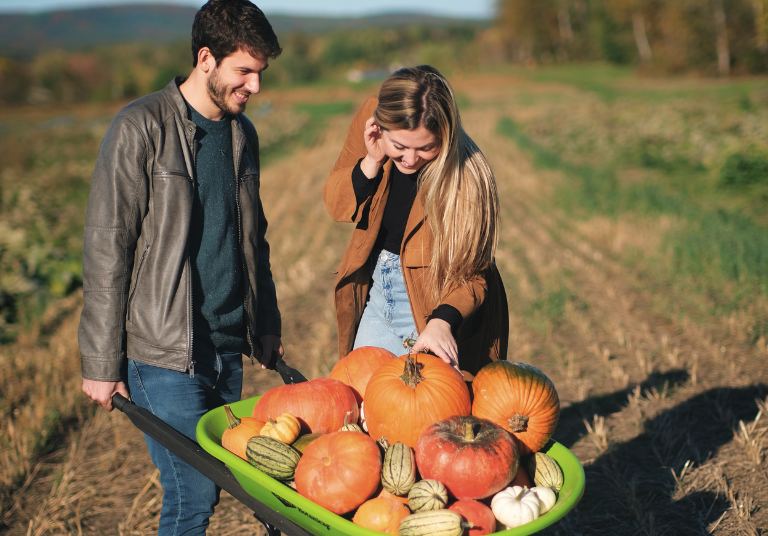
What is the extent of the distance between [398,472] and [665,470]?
8.57 feet

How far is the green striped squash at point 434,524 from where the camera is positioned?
1.69m

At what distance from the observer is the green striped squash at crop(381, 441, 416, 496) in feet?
6.06

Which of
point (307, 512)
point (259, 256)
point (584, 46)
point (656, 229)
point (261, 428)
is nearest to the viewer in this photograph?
point (307, 512)

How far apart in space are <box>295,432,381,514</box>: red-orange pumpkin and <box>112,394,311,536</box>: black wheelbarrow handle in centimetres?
16

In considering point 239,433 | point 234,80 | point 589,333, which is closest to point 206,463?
point 239,433

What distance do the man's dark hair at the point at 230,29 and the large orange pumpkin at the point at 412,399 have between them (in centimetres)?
133

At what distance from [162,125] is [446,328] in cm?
132

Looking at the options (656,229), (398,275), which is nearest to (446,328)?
(398,275)

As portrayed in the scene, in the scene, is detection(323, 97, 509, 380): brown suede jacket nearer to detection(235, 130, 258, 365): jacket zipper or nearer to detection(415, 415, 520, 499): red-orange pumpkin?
detection(235, 130, 258, 365): jacket zipper

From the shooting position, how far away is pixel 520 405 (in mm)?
2088

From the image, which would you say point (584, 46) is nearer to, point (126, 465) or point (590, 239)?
point (590, 239)

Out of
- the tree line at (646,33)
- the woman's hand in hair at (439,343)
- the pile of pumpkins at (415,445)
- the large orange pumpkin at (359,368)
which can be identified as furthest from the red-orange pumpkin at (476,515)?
the tree line at (646,33)

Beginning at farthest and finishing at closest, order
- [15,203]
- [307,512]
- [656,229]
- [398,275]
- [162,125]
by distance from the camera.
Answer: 1. [15,203]
2. [656,229]
3. [398,275]
4. [162,125]
5. [307,512]

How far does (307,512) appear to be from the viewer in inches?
72.2
